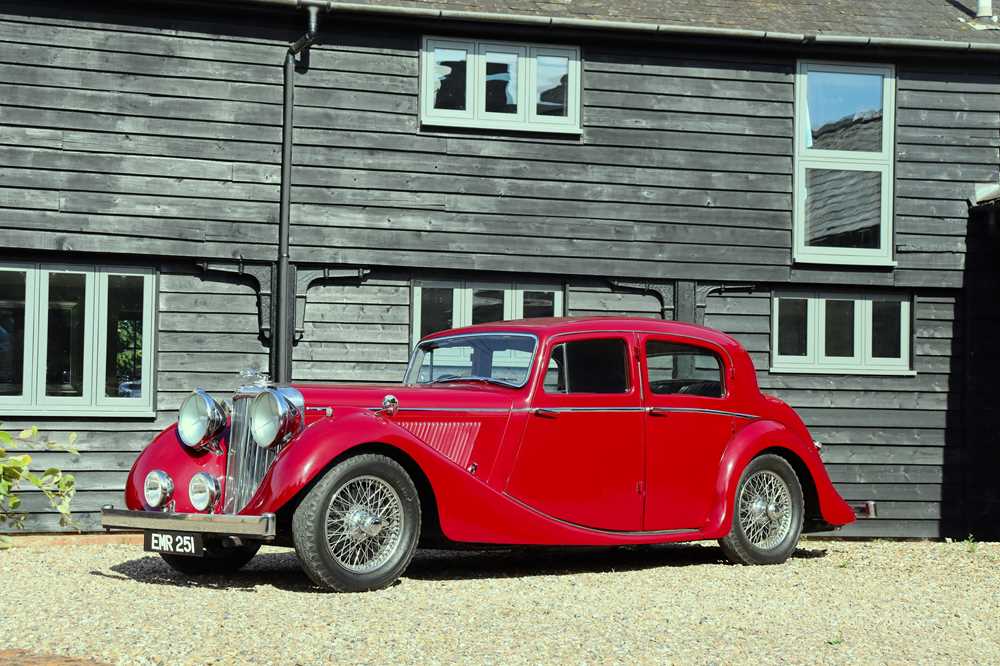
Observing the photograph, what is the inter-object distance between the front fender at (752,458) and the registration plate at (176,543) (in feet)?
11.2

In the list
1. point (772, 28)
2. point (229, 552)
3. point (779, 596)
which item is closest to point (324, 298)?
point (229, 552)

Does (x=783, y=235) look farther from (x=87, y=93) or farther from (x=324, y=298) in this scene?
(x=87, y=93)

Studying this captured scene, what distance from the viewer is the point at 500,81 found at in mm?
12805

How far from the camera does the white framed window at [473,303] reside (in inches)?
496

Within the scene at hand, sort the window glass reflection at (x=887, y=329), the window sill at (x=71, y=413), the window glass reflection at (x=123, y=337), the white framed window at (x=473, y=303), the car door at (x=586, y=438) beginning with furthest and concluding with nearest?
1. the window glass reflection at (x=887, y=329)
2. the white framed window at (x=473, y=303)
3. the window glass reflection at (x=123, y=337)
4. the window sill at (x=71, y=413)
5. the car door at (x=586, y=438)

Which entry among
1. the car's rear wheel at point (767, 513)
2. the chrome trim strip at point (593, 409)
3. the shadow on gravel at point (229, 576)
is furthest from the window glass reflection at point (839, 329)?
the shadow on gravel at point (229, 576)

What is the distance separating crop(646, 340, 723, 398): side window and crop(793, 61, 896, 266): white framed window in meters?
4.57

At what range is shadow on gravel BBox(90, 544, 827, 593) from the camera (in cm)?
788

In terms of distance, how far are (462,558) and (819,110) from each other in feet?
21.9

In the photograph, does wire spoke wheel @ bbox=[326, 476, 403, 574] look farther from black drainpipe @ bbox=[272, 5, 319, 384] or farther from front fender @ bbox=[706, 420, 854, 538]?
black drainpipe @ bbox=[272, 5, 319, 384]

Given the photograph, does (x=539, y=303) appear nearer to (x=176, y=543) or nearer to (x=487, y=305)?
(x=487, y=305)

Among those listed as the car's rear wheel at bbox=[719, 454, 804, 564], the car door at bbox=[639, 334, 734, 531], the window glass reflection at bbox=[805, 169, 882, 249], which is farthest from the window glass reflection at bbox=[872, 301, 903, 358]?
the car door at bbox=[639, 334, 734, 531]

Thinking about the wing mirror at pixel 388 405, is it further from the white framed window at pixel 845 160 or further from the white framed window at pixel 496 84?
the white framed window at pixel 845 160

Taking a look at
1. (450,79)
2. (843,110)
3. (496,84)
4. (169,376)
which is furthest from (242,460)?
(843,110)
